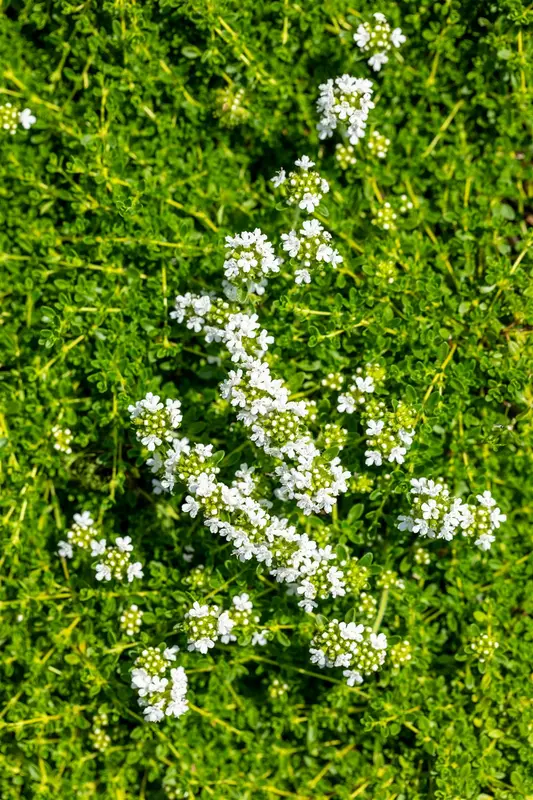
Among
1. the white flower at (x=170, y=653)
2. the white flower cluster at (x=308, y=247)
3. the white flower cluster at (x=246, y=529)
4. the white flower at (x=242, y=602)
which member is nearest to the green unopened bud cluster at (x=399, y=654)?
the white flower cluster at (x=246, y=529)

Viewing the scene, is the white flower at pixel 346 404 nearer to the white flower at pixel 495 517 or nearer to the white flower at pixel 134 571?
the white flower at pixel 495 517

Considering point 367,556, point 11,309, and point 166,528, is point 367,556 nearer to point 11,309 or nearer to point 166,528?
point 166,528

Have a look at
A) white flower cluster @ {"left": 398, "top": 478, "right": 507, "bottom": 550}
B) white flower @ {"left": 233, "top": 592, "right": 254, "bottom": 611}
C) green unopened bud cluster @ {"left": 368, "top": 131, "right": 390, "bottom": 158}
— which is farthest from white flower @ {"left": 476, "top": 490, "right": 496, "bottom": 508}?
green unopened bud cluster @ {"left": 368, "top": 131, "right": 390, "bottom": 158}

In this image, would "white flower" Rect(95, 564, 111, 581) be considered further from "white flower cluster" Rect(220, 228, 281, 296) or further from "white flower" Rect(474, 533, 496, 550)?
"white flower" Rect(474, 533, 496, 550)

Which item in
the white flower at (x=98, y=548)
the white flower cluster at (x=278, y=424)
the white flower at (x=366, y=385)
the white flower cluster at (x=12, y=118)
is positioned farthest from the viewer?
the white flower cluster at (x=12, y=118)

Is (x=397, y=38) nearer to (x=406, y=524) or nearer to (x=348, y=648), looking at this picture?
(x=406, y=524)

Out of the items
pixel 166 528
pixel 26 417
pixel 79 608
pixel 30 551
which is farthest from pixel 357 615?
pixel 26 417
